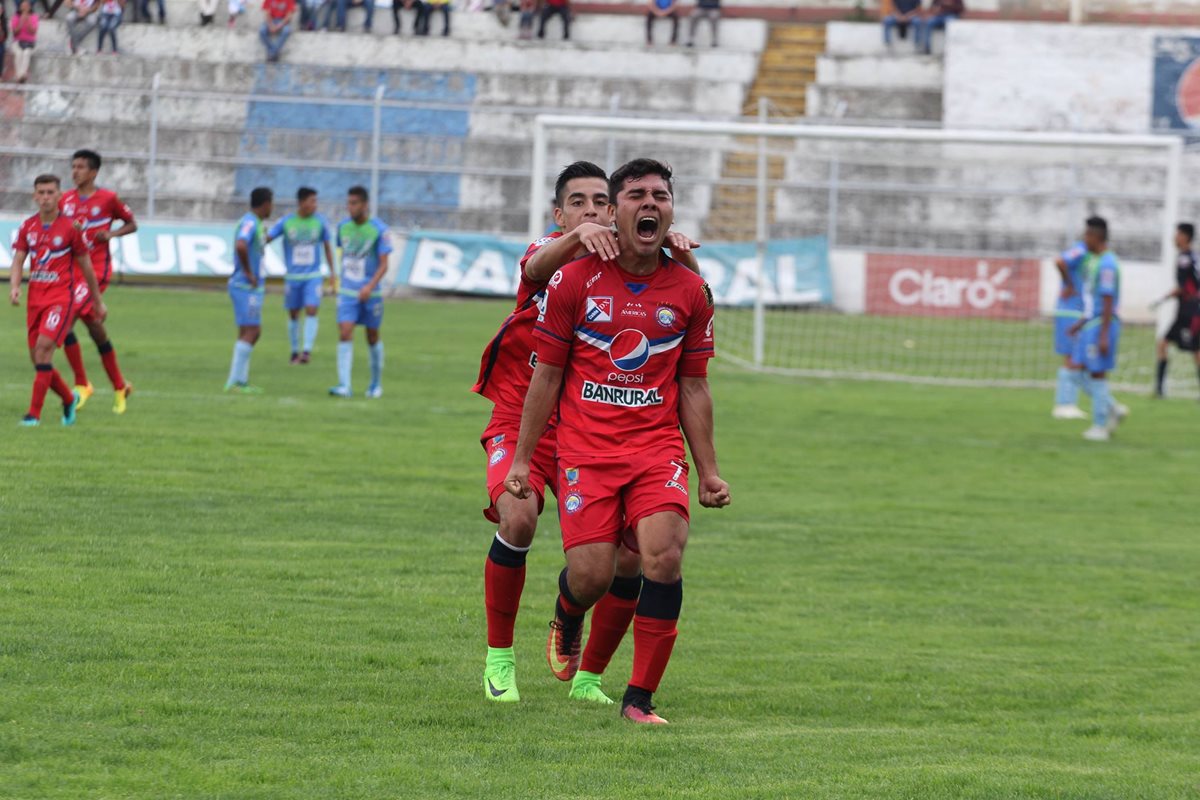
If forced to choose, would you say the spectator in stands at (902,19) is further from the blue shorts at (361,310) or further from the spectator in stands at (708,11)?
the blue shorts at (361,310)

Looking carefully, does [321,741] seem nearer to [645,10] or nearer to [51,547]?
[51,547]

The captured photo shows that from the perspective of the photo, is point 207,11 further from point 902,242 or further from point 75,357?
point 75,357

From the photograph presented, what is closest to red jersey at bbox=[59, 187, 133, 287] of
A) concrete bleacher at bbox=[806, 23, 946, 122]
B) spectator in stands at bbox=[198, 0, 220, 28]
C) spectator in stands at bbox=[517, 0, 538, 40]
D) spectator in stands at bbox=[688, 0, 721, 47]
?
concrete bleacher at bbox=[806, 23, 946, 122]

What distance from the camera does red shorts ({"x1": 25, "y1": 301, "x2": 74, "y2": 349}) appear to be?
13.8 metres

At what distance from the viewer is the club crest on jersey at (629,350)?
250 inches

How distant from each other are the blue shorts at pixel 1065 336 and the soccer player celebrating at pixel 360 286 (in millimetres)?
7678

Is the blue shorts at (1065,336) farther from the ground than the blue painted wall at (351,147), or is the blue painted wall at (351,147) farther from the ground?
the blue painted wall at (351,147)

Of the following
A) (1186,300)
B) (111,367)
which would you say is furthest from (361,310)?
(1186,300)

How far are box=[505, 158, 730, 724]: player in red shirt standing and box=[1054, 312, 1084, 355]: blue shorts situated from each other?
13.2m

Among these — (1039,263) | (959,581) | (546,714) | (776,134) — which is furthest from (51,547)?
(1039,263)

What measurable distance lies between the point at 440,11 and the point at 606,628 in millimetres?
32585

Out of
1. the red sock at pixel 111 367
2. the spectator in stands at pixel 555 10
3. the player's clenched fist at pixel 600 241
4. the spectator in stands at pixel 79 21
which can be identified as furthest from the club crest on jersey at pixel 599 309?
the spectator in stands at pixel 79 21

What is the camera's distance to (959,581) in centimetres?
1052

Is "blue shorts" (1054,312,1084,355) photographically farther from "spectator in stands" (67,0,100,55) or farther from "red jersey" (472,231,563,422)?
"spectator in stands" (67,0,100,55)
